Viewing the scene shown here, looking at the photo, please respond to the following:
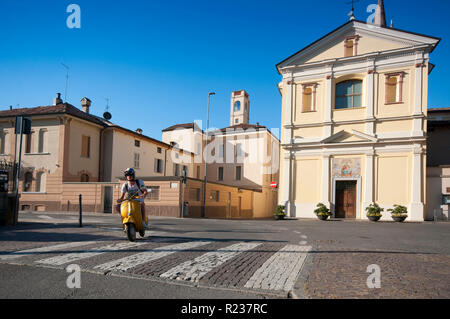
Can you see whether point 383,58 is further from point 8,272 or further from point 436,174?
point 8,272

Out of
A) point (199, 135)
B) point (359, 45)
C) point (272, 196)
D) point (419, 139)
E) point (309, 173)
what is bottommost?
point (272, 196)

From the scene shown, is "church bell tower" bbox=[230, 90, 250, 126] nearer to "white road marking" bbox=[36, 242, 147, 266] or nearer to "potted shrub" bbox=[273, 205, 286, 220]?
"potted shrub" bbox=[273, 205, 286, 220]

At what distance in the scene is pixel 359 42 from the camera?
24484 mm

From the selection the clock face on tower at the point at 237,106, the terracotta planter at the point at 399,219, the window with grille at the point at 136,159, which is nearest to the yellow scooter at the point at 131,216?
the terracotta planter at the point at 399,219

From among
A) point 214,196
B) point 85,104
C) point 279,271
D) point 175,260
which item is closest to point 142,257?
point 175,260

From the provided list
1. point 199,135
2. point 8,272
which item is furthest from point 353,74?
point 199,135

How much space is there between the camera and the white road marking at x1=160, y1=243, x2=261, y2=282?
4340mm

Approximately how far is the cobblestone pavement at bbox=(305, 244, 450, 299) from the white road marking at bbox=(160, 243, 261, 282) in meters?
1.41

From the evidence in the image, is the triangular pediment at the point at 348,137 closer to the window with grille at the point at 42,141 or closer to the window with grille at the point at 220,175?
the window with grille at the point at 42,141

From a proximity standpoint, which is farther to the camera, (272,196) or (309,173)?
(272,196)

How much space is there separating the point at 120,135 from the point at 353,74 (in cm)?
2084

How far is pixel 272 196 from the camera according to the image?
156 ft

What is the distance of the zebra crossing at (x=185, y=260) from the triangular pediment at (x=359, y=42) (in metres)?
21.5
